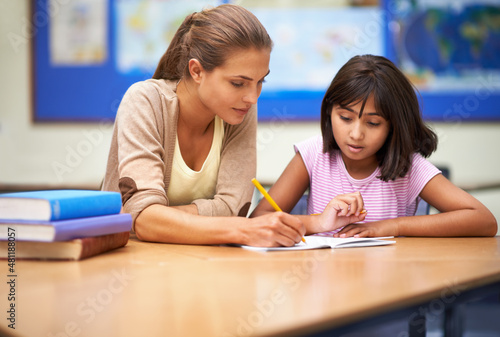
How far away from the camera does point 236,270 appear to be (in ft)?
3.07

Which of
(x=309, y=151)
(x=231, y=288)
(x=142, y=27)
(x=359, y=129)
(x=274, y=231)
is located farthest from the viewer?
(x=142, y=27)

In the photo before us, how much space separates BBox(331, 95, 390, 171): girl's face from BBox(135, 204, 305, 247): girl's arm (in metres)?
0.41

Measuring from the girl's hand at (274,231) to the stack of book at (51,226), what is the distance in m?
0.30

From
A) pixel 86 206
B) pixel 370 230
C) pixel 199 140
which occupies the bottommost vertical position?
pixel 370 230

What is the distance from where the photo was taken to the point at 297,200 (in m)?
1.73

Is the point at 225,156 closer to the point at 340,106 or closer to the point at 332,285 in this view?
the point at 340,106

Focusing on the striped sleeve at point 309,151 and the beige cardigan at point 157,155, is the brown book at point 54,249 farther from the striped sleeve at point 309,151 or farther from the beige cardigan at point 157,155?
the striped sleeve at point 309,151

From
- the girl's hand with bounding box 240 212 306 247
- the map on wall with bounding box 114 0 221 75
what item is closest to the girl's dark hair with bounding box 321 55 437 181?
the girl's hand with bounding box 240 212 306 247

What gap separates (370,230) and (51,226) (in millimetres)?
778

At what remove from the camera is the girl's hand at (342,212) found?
4.44 ft

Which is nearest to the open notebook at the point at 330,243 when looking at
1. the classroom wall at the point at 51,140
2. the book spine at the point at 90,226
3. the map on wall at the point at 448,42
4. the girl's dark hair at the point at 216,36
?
the book spine at the point at 90,226

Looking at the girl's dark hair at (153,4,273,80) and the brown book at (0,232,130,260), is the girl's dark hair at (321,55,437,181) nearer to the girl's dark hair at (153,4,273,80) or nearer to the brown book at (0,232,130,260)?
the girl's dark hair at (153,4,273,80)

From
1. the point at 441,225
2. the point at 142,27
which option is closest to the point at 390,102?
the point at 441,225

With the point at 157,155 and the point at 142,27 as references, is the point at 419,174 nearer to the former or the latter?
the point at 157,155
